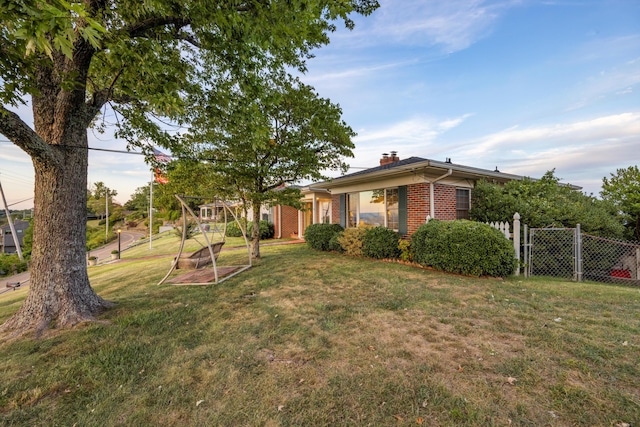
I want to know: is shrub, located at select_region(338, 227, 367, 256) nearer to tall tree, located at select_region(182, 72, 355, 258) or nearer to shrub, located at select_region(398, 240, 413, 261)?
shrub, located at select_region(398, 240, 413, 261)

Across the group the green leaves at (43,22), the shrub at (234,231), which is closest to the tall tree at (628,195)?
the green leaves at (43,22)

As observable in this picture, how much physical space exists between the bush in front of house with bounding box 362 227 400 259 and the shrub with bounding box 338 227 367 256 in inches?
7.8

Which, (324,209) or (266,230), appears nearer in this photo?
(324,209)

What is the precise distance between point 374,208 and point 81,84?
8579 millimetres

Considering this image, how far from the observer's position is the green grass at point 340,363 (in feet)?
6.49

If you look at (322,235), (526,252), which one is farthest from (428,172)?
(322,235)

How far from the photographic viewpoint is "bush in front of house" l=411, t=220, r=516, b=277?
19.5 feet

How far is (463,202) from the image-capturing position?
884 cm

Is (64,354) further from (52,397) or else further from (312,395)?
(312,395)

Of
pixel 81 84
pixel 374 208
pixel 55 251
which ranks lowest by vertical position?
pixel 55 251

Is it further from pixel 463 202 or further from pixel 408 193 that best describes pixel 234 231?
pixel 463 202

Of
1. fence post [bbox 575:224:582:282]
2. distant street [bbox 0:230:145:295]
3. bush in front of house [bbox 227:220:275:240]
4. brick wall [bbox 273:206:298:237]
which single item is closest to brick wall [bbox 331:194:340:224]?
brick wall [bbox 273:206:298:237]

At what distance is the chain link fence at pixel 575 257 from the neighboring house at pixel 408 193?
238 cm

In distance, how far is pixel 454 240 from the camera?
627 cm
